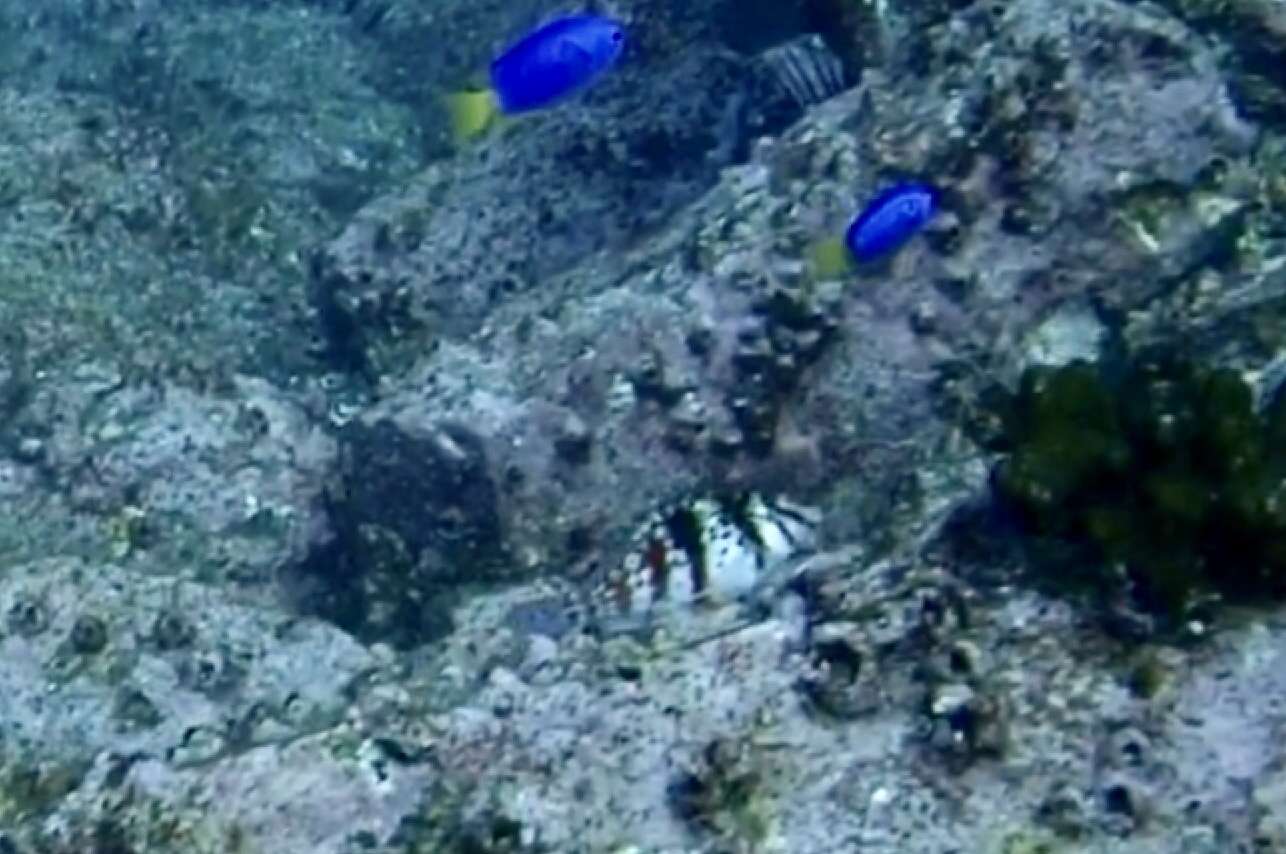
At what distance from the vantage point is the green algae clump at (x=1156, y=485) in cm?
347

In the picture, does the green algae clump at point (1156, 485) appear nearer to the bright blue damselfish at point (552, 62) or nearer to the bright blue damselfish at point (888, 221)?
the bright blue damselfish at point (888, 221)

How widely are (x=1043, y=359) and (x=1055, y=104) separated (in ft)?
3.00

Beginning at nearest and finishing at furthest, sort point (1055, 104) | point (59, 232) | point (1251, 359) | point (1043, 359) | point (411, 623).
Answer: point (1251, 359) → point (1043, 359) → point (1055, 104) → point (411, 623) → point (59, 232)

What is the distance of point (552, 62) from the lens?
5.50m

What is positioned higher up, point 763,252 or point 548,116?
point 548,116

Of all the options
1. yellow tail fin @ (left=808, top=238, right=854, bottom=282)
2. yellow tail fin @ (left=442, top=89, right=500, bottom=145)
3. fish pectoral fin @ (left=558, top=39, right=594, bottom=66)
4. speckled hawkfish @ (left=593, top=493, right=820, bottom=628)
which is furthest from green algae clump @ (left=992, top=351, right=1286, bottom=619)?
yellow tail fin @ (left=442, top=89, right=500, bottom=145)

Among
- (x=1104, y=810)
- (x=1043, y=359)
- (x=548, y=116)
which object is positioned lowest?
(x=1104, y=810)

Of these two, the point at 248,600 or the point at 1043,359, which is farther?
the point at 248,600

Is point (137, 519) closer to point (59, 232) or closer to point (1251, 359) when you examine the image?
point (59, 232)

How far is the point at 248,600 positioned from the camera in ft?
18.3

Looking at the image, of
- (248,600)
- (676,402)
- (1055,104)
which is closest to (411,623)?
(248,600)

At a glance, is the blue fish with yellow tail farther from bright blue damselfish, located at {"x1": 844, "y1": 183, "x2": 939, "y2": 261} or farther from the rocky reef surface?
bright blue damselfish, located at {"x1": 844, "y1": 183, "x2": 939, "y2": 261}

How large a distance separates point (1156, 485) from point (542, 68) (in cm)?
275

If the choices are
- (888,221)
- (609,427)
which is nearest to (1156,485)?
(888,221)
